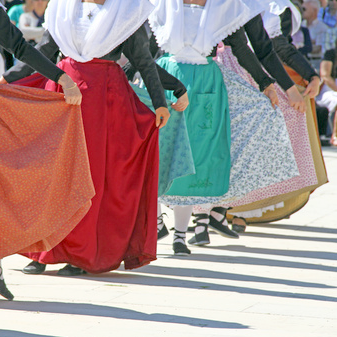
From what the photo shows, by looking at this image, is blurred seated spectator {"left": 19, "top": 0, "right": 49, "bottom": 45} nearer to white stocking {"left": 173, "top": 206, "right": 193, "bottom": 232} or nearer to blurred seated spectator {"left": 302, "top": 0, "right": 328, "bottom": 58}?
blurred seated spectator {"left": 302, "top": 0, "right": 328, "bottom": 58}

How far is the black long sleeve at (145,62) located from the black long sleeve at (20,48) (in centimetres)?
68

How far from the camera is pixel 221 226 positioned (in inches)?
252

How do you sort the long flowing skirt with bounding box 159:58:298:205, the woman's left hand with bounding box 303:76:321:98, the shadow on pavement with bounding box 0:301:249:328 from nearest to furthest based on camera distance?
the shadow on pavement with bounding box 0:301:249:328, the long flowing skirt with bounding box 159:58:298:205, the woman's left hand with bounding box 303:76:321:98

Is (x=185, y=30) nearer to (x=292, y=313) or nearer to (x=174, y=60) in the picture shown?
(x=174, y=60)

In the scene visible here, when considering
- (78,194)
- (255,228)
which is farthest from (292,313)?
(255,228)

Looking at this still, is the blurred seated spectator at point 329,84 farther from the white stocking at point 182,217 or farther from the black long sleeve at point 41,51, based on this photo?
the black long sleeve at point 41,51

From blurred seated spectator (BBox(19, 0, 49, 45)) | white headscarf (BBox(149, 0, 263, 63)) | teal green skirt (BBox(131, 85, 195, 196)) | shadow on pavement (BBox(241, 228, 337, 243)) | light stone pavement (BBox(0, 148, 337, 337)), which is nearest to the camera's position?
light stone pavement (BBox(0, 148, 337, 337))

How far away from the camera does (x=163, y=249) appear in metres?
5.88

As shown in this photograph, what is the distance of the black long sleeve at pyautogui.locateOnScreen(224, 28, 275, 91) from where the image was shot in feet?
19.5

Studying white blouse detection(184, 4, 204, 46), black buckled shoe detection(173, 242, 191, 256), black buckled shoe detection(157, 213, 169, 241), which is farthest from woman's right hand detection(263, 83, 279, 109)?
black buckled shoe detection(173, 242, 191, 256)

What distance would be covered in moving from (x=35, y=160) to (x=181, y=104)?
1.37 meters

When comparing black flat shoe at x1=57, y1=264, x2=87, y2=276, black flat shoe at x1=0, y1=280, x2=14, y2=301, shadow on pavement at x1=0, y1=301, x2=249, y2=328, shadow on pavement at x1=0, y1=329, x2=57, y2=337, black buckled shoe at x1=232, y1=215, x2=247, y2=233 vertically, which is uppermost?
shadow on pavement at x1=0, y1=329, x2=57, y2=337

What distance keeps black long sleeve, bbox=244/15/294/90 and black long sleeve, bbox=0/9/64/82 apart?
2085 mm

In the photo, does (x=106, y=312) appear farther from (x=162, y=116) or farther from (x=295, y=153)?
(x=295, y=153)
